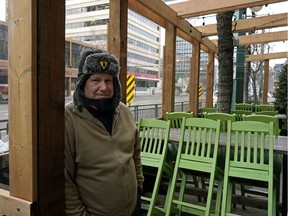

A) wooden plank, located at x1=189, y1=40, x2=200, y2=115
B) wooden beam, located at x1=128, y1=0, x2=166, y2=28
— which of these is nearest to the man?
wooden beam, located at x1=128, y1=0, x2=166, y2=28

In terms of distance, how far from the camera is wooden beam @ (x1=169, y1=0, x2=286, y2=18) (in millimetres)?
4074

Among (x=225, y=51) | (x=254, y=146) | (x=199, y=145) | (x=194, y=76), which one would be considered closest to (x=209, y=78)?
(x=194, y=76)

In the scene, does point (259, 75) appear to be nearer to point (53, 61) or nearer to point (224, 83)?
point (224, 83)

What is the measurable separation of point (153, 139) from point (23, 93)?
2.18 metres

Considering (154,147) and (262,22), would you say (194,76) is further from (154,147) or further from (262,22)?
(154,147)

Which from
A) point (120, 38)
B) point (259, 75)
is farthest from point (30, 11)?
point (259, 75)

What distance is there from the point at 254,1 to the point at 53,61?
12.6ft

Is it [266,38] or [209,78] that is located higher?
[266,38]

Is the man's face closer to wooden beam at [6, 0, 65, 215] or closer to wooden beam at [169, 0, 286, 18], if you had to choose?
wooden beam at [6, 0, 65, 215]

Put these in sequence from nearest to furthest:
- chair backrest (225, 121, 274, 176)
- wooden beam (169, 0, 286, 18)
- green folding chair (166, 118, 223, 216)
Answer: chair backrest (225, 121, 274, 176)
green folding chair (166, 118, 223, 216)
wooden beam (169, 0, 286, 18)

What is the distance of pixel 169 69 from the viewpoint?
4.87 m

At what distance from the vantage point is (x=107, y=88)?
1.45 m

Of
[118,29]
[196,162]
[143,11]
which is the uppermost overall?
[143,11]

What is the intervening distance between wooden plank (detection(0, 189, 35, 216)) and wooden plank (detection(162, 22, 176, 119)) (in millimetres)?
3915
